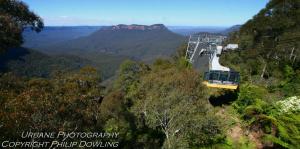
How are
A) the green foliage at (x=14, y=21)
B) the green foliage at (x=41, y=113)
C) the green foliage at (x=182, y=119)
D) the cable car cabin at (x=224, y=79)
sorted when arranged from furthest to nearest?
1. the cable car cabin at (x=224, y=79)
2. the green foliage at (x=182, y=119)
3. the green foliage at (x=14, y=21)
4. the green foliage at (x=41, y=113)

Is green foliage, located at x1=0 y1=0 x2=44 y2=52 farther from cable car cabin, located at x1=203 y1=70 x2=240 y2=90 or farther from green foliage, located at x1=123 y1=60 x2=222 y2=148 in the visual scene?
cable car cabin, located at x1=203 y1=70 x2=240 y2=90

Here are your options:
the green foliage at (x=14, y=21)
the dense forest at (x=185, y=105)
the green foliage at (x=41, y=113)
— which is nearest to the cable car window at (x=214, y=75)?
the dense forest at (x=185, y=105)

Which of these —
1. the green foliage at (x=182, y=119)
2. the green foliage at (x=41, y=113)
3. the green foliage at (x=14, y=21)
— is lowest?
the green foliage at (x=182, y=119)

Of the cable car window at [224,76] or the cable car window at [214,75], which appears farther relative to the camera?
the cable car window at [214,75]

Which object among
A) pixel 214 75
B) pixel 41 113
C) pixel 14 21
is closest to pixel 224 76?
pixel 214 75

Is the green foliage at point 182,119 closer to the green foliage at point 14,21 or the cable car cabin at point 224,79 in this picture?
the cable car cabin at point 224,79

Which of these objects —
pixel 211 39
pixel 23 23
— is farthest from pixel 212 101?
pixel 23 23

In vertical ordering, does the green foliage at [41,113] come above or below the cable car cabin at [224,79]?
above
